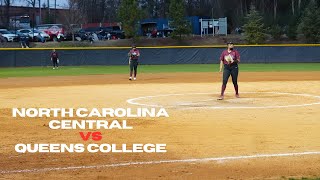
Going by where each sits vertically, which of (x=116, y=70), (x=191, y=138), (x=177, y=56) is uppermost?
(x=177, y=56)

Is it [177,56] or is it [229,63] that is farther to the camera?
[177,56]

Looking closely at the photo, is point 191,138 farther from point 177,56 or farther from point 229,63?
point 177,56

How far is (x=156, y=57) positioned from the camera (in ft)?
156

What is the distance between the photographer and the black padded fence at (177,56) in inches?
1837

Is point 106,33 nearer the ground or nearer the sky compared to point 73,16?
nearer the ground

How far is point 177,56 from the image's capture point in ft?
156

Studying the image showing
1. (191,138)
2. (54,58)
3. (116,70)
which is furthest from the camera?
(54,58)

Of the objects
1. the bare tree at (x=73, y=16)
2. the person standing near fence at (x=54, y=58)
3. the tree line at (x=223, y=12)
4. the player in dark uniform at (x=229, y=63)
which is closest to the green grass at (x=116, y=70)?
the person standing near fence at (x=54, y=58)

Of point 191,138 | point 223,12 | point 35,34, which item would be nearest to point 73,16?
point 35,34

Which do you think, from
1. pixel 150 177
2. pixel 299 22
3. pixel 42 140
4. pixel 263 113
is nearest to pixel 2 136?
pixel 42 140

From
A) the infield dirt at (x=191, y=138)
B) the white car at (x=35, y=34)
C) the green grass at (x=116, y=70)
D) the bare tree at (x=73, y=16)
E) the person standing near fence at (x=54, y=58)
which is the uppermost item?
the bare tree at (x=73, y=16)

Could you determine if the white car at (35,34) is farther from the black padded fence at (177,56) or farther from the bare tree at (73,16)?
the black padded fence at (177,56)

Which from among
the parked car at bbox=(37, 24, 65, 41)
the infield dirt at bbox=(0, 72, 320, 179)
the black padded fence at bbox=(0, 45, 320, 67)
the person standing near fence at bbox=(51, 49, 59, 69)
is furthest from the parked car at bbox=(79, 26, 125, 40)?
the infield dirt at bbox=(0, 72, 320, 179)

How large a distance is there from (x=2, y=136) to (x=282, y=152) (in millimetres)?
5790
